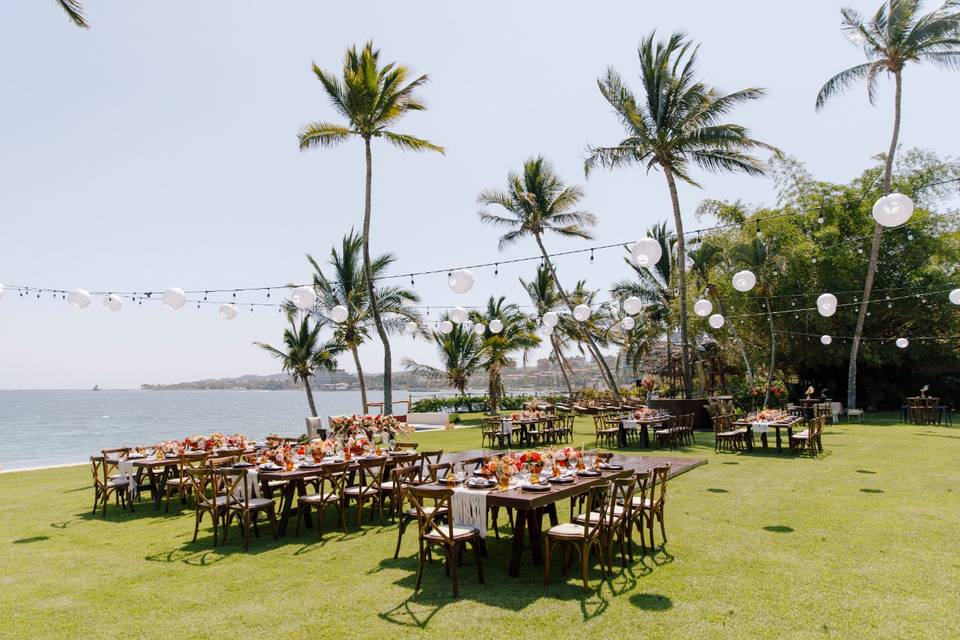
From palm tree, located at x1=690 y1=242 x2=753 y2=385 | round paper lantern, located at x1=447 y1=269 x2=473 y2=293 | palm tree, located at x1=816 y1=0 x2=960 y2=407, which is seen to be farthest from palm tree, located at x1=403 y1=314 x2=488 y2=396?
round paper lantern, located at x1=447 y1=269 x2=473 y2=293

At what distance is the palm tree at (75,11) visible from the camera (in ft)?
22.8

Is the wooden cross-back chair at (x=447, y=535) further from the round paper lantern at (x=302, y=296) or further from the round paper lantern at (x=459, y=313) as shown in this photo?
the round paper lantern at (x=459, y=313)

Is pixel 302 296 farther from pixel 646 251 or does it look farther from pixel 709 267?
pixel 709 267

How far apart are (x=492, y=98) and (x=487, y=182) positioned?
10157mm

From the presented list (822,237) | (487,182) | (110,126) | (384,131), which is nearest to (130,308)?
(110,126)

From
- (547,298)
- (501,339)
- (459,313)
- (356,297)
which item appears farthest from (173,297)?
(547,298)

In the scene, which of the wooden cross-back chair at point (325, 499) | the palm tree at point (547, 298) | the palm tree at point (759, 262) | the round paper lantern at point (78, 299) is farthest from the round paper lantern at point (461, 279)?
the palm tree at point (547, 298)

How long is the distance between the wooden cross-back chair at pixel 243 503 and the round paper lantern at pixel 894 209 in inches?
300

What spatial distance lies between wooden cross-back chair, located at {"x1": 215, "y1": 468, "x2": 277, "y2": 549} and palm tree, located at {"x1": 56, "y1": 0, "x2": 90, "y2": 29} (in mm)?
5555

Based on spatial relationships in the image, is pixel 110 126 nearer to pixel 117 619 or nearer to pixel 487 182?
pixel 117 619

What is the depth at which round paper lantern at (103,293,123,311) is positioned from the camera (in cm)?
1160

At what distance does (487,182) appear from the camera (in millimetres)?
23703

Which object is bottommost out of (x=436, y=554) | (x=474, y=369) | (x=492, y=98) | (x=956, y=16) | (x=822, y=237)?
(x=436, y=554)

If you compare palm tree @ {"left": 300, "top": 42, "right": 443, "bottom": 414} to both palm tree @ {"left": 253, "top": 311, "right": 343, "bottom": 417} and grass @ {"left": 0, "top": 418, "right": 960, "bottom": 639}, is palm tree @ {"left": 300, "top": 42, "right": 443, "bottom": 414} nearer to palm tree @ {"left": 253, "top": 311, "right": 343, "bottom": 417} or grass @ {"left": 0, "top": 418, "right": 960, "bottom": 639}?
palm tree @ {"left": 253, "top": 311, "right": 343, "bottom": 417}
